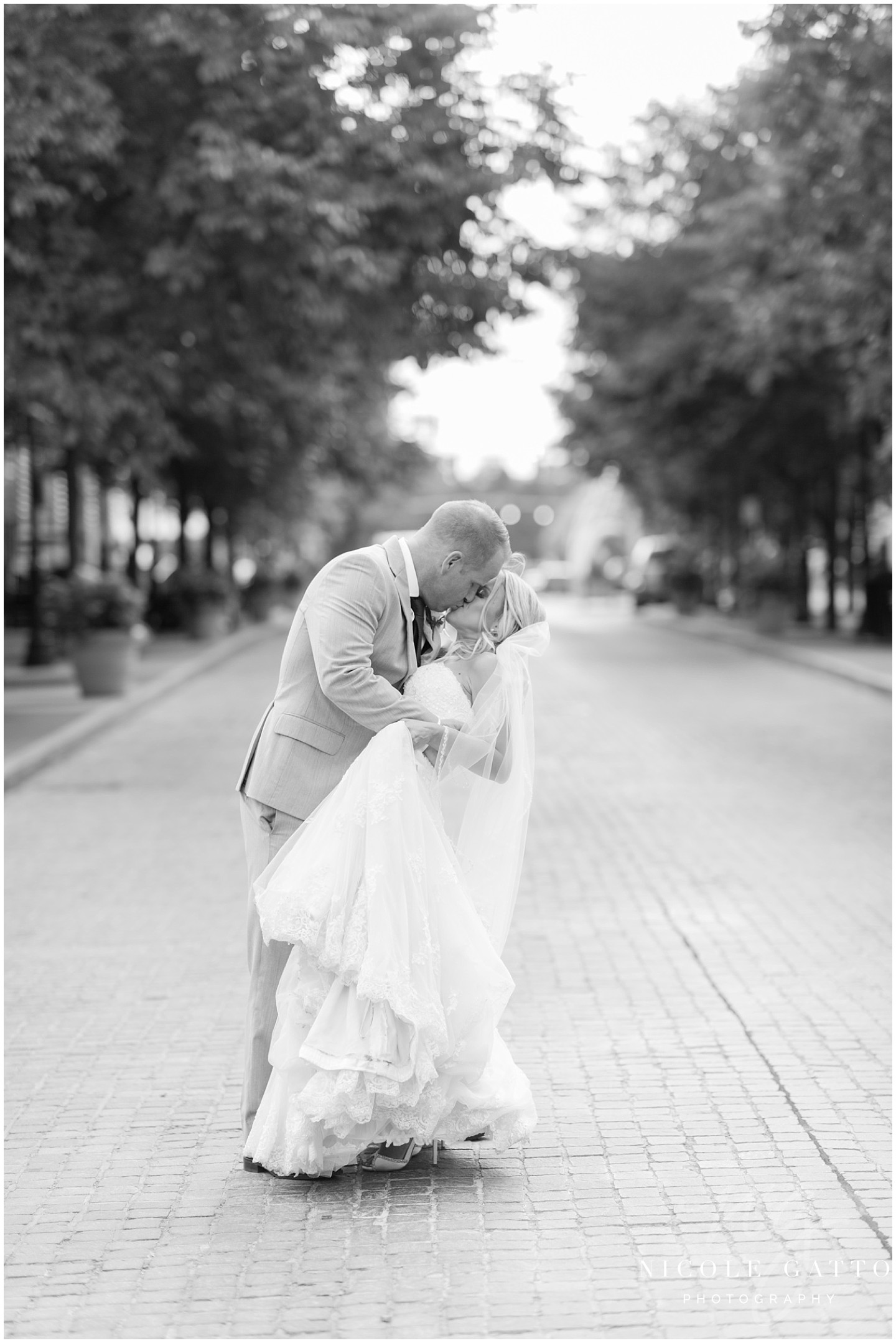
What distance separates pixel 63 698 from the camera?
19.9m

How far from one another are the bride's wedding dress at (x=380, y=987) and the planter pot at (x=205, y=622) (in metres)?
28.9

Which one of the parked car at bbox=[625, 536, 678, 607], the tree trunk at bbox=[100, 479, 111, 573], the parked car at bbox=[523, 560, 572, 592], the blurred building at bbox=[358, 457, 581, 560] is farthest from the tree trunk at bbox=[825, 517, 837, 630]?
the blurred building at bbox=[358, 457, 581, 560]

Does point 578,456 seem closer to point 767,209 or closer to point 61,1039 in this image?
point 767,209

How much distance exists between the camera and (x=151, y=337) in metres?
16.2

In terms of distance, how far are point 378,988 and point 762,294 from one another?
21036 millimetres

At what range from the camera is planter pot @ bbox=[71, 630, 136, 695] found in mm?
19750

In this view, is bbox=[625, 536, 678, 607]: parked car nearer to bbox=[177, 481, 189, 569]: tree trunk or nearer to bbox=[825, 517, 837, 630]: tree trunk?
bbox=[825, 517, 837, 630]: tree trunk

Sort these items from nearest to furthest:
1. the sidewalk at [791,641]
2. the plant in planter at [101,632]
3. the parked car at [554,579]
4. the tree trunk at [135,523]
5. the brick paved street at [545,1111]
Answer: the brick paved street at [545,1111] < the plant in planter at [101,632] < the sidewalk at [791,641] < the tree trunk at [135,523] < the parked car at [554,579]

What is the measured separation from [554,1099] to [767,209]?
59.0 feet

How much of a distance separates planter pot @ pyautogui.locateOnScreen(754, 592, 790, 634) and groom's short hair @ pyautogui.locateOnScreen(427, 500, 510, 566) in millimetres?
29294

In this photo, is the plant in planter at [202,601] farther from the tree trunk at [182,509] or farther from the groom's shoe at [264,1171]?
the groom's shoe at [264,1171]

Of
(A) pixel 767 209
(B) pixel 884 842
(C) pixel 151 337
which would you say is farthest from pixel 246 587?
(B) pixel 884 842

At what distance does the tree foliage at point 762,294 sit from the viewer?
1577 centimetres

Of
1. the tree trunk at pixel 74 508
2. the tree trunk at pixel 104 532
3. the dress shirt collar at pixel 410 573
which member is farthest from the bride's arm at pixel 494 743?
the tree trunk at pixel 104 532
